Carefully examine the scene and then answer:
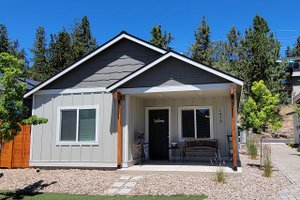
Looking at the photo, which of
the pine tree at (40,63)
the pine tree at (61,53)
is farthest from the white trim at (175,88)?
the pine tree at (40,63)

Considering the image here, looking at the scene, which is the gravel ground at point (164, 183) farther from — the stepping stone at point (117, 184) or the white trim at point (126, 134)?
the white trim at point (126, 134)

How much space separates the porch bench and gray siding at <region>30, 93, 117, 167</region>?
3.02 metres

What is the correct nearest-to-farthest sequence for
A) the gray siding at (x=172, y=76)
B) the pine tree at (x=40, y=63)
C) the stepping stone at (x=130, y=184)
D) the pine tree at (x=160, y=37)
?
the stepping stone at (x=130, y=184) → the gray siding at (x=172, y=76) → the pine tree at (x=40, y=63) → the pine tree at (x=160, y=37)

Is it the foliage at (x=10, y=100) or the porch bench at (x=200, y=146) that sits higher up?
the foliage at (x=10, y=100)

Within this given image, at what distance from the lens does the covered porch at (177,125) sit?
11.4 m

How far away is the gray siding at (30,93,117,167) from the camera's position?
10.9 meters

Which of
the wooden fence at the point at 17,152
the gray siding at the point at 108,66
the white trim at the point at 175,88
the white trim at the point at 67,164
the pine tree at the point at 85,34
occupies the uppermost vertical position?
the pine tree at the point at 85,34

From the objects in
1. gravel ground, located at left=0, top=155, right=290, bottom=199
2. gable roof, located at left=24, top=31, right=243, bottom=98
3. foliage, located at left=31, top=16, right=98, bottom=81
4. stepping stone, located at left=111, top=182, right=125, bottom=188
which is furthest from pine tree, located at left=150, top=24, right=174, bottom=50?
stepping stone, located at left=111, top=182, right=125, bottom=188

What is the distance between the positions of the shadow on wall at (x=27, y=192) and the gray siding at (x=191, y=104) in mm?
3538

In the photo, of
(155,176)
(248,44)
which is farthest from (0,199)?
(248,44)

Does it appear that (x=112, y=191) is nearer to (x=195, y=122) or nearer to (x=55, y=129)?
(x=55, y=129)

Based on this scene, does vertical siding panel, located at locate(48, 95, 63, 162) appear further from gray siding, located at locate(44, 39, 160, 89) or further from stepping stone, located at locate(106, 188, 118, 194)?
stepping stone, located at locate(106, 188, 118, 194)

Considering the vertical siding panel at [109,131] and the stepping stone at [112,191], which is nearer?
the stepping stone at [112,191]

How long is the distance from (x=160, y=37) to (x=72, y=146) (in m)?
23.1
